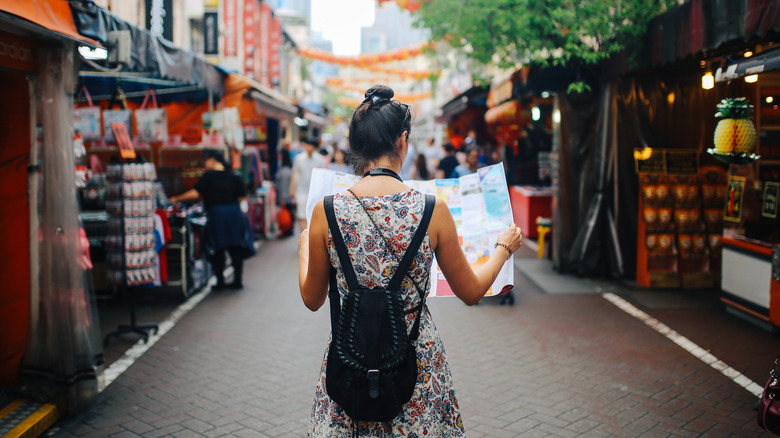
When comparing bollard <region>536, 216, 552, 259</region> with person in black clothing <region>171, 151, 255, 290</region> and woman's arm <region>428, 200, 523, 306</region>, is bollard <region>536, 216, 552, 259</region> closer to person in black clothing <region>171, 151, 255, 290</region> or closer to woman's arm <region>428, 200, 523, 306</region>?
person in black clothing <region>171, 151, 255, 290</region>

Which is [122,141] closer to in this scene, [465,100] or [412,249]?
[412,249]

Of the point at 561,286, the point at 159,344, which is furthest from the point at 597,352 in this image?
the point at 159,344

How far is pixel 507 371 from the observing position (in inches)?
224

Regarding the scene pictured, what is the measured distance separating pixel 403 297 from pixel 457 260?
0.25 m

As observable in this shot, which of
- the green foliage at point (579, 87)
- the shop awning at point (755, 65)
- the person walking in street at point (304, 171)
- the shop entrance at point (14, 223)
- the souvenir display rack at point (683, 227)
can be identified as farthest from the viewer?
the person walking in street at point (304, 171)

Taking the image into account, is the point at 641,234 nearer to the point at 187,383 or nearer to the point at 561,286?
the point at 561,286

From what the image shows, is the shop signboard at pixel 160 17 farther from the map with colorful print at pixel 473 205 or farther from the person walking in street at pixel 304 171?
the map with colorful print at pixel 473 205

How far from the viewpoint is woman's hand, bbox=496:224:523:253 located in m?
2.49

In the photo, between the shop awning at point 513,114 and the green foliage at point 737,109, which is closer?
the green foliage at point 737,109

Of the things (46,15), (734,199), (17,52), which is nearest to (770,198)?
(734,199)

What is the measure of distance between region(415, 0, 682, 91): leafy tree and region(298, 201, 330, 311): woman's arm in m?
6.73

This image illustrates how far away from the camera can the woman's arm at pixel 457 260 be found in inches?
88.5

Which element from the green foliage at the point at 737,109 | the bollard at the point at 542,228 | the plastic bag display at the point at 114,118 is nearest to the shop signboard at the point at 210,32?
the plastic bag display at the point at 114,118

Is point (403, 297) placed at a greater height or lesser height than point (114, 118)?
lesser
